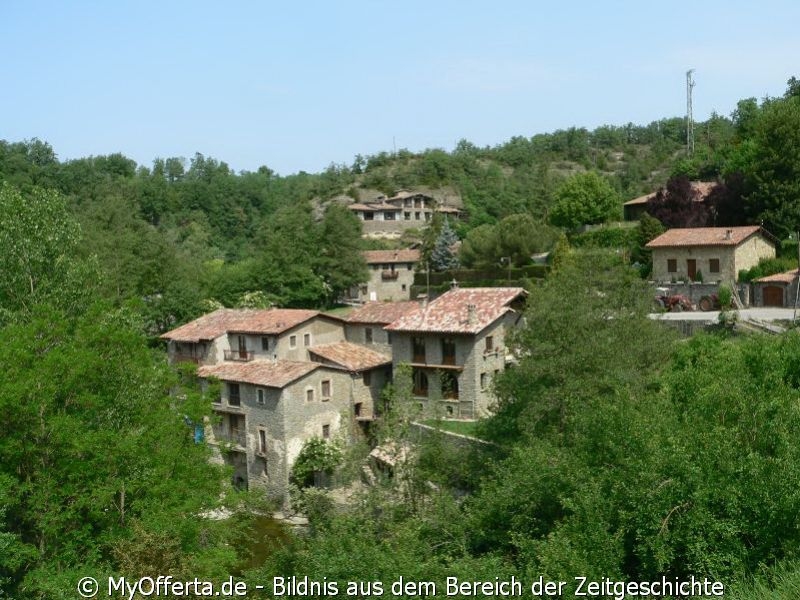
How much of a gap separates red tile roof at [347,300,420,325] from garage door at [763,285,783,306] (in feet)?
58.8

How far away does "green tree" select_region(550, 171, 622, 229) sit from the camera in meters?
55.5

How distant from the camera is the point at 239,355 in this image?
39.7 metres

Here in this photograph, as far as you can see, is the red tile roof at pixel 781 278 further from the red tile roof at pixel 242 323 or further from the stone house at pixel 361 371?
the red tile roof at pixel 242 323

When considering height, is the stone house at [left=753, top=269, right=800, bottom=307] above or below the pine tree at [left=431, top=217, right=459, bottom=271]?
below

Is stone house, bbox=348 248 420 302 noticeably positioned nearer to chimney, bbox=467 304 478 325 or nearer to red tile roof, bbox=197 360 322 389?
red tile roof, bbox=197 360 322 389

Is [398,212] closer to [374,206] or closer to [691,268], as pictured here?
[374,206]

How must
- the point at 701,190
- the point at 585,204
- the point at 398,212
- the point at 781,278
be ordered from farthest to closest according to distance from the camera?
the point at 398,212
the point at 585,204
the point at 701,190
the point at 781,278

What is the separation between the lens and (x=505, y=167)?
118688 millimetres

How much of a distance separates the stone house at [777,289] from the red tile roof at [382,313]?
17.6 metres

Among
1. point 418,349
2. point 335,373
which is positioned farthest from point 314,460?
point 418,349

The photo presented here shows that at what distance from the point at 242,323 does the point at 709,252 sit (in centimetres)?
2531

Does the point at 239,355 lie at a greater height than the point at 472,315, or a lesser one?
lesser

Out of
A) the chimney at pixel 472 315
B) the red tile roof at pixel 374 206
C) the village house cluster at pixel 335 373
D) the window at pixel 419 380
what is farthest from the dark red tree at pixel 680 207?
the red tile roof at pixel 374 206

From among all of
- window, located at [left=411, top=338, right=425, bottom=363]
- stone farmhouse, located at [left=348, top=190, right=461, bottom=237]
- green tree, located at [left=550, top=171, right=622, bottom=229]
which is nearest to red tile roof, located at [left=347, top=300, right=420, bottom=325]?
window, located at [left=411, top=338, right=425, bottom=363]
